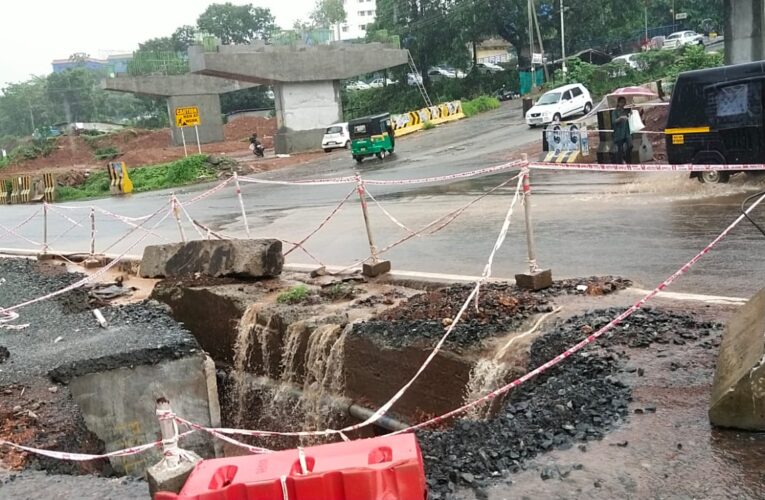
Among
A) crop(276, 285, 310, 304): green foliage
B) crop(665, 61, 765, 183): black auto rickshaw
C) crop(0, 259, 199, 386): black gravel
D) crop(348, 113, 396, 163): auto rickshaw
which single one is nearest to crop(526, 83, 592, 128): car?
crop(348, 113, 396, 163): auto rickshaw

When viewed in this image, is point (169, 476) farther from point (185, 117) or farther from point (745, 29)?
point (185, 117)

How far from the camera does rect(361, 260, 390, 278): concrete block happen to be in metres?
9.93

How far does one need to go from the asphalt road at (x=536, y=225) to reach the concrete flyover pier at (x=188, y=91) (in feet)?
70.8

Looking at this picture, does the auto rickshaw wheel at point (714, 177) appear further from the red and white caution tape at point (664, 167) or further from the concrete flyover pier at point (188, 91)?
the concrete flyover pier at point (188, 91)

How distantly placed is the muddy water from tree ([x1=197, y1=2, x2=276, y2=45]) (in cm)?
9142

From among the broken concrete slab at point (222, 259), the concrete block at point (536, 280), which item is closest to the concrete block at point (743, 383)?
the concrete block at point (536, 280)

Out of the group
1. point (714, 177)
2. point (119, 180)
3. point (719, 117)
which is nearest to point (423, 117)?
point (119, 180)

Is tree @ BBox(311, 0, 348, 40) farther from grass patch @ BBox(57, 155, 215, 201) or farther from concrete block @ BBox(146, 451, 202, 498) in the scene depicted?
concrete block @ BBox(146, 451, 202, 498)

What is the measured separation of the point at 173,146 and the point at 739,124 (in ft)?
152

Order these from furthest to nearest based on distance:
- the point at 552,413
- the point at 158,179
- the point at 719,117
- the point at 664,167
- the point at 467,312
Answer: the point at 158,179 → the point at 719,117 → the point at 664,167 → the point at 467,312 → the point at 552,413

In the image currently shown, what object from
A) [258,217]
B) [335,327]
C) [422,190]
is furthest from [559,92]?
[335,327]

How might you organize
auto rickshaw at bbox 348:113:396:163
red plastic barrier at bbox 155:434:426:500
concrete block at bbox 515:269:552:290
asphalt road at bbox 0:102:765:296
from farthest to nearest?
auto rickshaw at bbox 348:113:396:163
asphalt road at bbox 0:102:765:296
concrete block at bbox 515:269:552:290
red plastic barrier at bbox 155:434:426:500

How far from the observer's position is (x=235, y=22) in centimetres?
9125

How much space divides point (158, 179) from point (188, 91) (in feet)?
54.2
